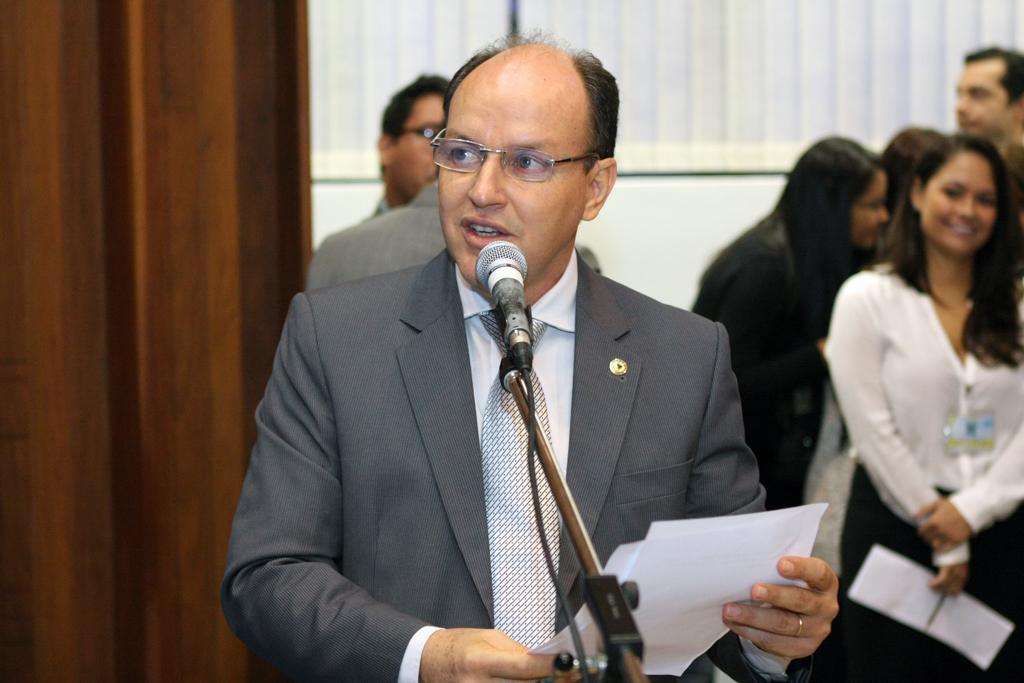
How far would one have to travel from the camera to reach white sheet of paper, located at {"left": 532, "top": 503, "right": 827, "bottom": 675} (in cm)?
130

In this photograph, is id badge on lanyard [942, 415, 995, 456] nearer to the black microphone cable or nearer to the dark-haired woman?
the dark-haired woman

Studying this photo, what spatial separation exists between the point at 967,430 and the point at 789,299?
65 centimetres

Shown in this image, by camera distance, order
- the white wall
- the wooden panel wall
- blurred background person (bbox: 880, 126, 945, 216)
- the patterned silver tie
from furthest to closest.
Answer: the white wall, blurred background person (bbox: 880, 126, 945, 216), the wooden panel wall, the patterned silver tie

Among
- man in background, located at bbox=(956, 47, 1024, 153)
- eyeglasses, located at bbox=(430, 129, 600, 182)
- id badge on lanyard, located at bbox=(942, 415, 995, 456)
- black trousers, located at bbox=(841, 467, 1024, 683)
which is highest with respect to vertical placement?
man in background, located at bbox=(956, 47, 1024, 153)

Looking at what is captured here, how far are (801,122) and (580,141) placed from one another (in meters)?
3.81

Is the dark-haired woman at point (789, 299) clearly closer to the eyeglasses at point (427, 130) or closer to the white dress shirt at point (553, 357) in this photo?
the eyeglasses at point (427, 130)

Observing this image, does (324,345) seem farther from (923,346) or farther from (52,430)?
(923,346)

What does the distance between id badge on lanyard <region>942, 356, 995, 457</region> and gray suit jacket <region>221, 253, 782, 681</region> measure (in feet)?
5.78

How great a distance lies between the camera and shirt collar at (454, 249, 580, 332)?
180 centimetres

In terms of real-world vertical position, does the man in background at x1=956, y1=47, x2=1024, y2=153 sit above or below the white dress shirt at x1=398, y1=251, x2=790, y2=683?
above

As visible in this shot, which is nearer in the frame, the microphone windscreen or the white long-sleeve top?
the microphone windscreen

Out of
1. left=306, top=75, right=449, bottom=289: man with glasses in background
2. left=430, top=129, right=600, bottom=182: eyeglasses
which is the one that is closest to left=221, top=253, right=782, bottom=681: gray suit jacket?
left=430, top=129, right=600, bottom=182: eyeglasses

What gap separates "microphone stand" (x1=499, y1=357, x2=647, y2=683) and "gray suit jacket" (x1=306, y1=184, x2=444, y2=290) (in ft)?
5.46

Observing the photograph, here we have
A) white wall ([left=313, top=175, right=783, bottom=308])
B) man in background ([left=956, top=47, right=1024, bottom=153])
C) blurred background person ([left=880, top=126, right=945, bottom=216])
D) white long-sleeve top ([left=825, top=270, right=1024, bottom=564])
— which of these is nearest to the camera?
white long-sleeve top ([left=825, top=270, right=1024, bottom=564])
